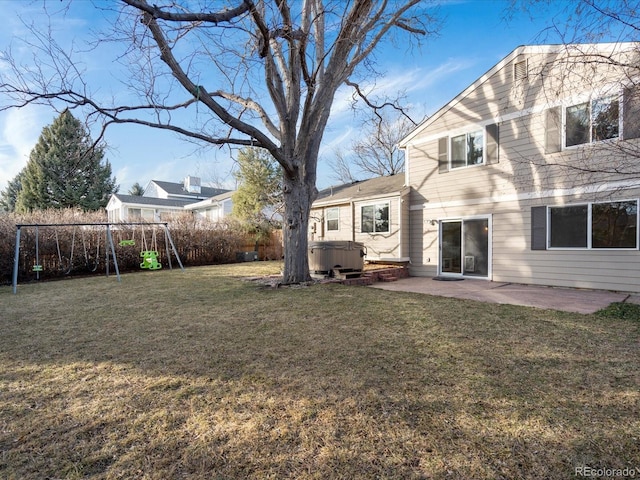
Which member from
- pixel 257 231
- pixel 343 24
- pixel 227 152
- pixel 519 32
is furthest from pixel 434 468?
pixel 257 231

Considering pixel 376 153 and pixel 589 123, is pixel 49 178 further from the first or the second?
pixel 589 123

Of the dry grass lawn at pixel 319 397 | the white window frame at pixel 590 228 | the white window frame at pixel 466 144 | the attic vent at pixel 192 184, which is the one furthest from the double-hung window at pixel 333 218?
the attic vent at pixel 192 184

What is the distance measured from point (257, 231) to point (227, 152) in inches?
405

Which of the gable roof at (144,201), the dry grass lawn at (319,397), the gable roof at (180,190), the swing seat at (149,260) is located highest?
the gable roof at (180,190)

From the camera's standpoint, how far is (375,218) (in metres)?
11.9

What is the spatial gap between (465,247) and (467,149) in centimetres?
286

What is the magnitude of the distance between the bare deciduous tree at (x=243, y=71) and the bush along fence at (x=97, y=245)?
4689mm

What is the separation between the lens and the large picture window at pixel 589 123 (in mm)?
6848

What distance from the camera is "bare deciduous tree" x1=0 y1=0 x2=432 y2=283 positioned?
20.2 feet

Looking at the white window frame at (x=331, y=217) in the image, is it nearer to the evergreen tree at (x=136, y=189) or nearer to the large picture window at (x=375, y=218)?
the large picture window at (x=375, y=218)

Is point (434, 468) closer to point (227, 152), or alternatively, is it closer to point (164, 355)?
point (164, 355)

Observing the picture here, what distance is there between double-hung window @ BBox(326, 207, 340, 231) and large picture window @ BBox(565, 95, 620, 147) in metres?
8.02

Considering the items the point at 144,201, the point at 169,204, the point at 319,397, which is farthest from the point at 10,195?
the point at 319,397

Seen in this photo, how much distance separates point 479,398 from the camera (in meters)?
2.61
